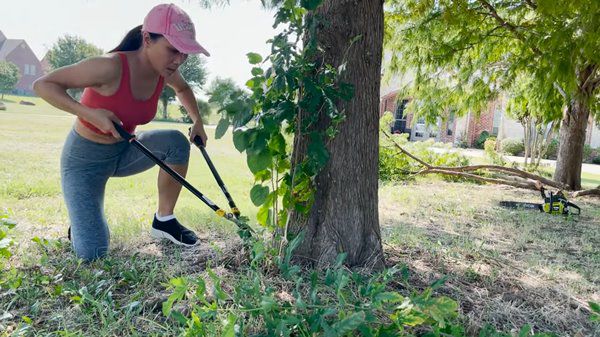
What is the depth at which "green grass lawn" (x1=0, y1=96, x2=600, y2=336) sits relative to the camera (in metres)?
1.74

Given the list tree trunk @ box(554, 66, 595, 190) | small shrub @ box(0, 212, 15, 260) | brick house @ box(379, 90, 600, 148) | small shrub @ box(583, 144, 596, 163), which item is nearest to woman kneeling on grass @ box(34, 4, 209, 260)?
small shrub @ box(0, 212, 15, 260)

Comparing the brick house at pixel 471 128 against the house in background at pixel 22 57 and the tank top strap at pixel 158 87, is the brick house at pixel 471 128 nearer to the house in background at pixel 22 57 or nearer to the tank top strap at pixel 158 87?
the tank top strap at pixel 158 87

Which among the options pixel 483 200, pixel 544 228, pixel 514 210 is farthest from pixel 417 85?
pixel 544 228

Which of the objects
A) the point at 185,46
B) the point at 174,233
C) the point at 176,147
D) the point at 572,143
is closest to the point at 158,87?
the point at 176,147

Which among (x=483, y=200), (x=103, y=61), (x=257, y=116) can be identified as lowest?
(x=483, y=200)

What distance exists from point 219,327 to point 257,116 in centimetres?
79

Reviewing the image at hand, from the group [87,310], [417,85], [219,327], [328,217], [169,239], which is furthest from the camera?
[417,85]

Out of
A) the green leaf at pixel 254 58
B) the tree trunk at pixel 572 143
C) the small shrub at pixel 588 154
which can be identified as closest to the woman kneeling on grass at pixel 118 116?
the green leaf at pixel 254 58

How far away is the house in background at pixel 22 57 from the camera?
35781mm

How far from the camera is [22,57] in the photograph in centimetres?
3725

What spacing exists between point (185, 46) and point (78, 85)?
56 centimetres

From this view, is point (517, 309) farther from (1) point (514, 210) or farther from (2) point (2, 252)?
(1) point (514, 210)

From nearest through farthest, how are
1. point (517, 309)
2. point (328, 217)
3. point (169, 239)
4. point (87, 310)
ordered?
point (87, 310) < point (517, 309) < point (328, 217) < point (169, 239)

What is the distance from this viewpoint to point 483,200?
5453mm
